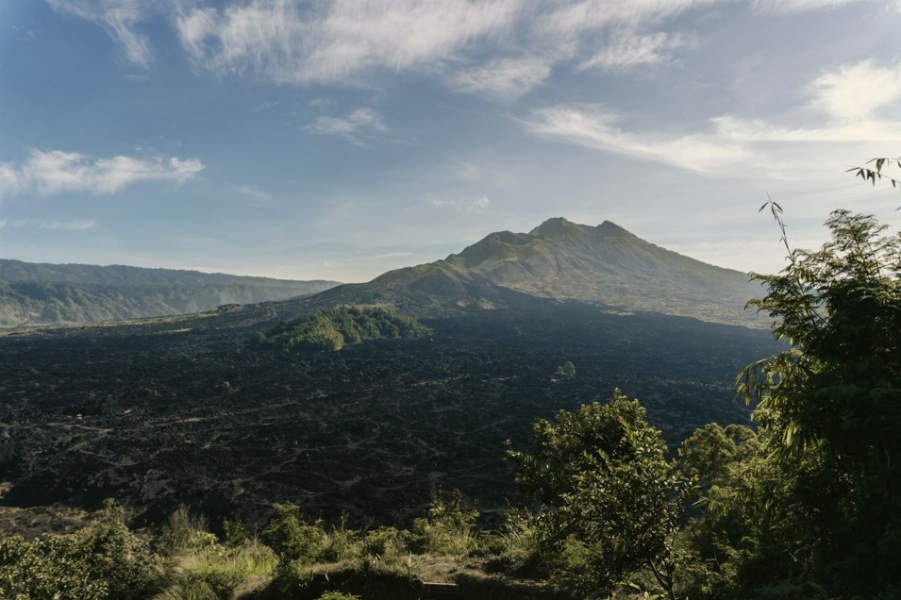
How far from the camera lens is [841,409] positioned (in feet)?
14.5

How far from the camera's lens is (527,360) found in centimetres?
7919

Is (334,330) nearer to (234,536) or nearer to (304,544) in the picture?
(234,536)

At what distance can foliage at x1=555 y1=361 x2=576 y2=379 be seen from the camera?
6700cm

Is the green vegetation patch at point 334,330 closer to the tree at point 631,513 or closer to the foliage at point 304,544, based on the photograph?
the foliage at point 304,544

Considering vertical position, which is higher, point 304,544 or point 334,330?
point 304,544

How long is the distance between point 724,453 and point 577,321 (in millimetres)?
123052

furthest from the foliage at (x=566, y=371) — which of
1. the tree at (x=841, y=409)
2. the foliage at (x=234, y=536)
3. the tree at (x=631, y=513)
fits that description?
the tree at (x=631, y=513)

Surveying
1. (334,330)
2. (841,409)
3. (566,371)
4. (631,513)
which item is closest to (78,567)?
(631,513)

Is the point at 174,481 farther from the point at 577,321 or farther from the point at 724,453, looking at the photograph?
the point at 577,321

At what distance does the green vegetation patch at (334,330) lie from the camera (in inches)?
3509

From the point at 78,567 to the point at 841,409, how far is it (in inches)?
452

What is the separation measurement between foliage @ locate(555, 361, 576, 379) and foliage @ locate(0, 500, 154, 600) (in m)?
65.3

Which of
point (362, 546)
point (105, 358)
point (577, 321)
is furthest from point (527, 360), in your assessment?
point (105, 358)

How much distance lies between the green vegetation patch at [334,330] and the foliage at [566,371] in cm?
5199
